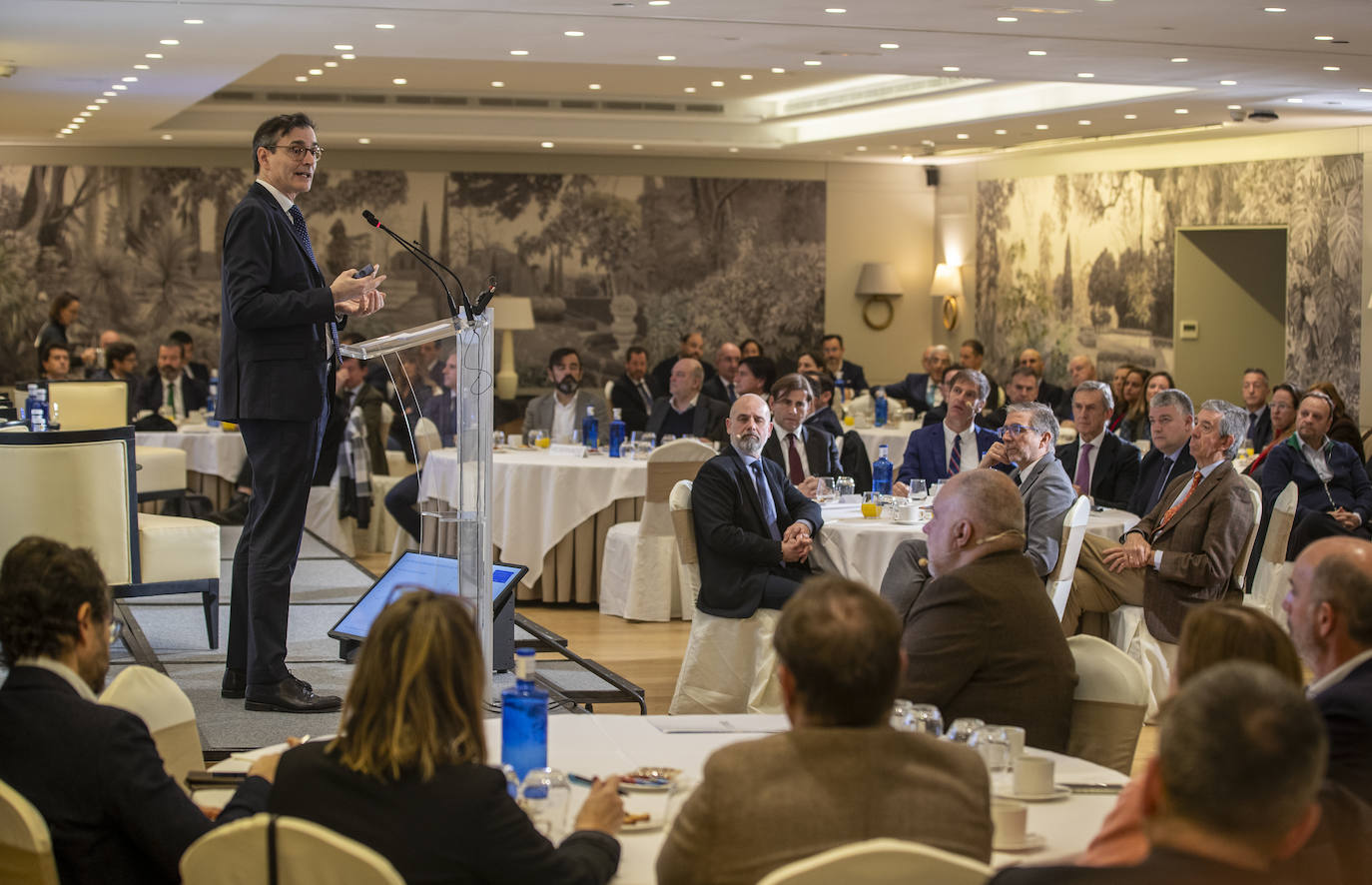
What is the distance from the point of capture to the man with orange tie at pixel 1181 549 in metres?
5.78

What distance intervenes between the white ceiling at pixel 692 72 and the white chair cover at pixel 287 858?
19.9ft

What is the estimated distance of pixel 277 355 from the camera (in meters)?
4.65

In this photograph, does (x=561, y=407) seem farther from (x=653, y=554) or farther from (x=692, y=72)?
(x=692, y=72)

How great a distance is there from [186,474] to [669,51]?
4.53 metres

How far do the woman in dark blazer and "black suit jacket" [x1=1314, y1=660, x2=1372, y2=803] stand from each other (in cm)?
137

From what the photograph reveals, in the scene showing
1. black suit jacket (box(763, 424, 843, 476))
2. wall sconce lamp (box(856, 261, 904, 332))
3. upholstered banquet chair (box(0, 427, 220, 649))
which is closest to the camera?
upholstered banquet chair (box(0, 427, 220, 649))

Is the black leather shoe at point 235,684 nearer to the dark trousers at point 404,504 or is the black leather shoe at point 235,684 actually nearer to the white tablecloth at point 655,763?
the white tablecloth at point 655,763

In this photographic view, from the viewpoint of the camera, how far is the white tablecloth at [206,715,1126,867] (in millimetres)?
2504

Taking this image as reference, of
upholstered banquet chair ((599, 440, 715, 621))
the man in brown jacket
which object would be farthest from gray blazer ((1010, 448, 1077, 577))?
the man in brown jacket

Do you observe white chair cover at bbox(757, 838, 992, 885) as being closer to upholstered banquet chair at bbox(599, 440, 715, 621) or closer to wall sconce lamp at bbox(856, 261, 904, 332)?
upholstered banquet chair at bbox(599, 440, 715, 621)

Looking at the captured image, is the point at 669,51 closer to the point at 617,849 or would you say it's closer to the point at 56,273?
the point at 617,849

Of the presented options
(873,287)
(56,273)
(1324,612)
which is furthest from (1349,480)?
(56,273)

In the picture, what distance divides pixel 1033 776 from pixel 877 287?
14860 millimetres

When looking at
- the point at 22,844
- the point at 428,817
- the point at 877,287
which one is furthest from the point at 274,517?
the point at 877,287
